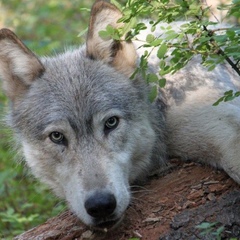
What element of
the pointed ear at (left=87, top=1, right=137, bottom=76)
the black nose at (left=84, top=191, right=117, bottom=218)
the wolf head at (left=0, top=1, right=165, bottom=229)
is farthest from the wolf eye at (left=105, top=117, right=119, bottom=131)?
the black nose at (left=84, top=191, right=117, bottom=218)

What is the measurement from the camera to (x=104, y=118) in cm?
447

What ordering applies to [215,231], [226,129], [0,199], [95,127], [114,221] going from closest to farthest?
[215,231] → [114,221] → [95,127] → [226,129] → [0,199]

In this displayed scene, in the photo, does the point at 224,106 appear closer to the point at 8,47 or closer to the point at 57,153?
the point at 57,153

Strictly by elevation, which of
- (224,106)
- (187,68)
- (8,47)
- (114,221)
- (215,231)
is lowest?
(215,231)

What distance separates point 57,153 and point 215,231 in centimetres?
128

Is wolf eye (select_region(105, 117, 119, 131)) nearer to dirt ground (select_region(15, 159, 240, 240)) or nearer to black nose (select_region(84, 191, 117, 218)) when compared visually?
dirt ground (select_region(15, 159, 240, 240))

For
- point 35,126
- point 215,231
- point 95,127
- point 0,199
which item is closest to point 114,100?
point 95,127

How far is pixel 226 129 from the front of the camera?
4.72 m

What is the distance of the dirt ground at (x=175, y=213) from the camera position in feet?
13.2

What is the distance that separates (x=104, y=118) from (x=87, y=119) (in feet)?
0.42

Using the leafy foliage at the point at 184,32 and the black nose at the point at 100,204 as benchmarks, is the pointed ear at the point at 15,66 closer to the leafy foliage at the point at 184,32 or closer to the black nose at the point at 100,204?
the leafy foliage at the point at 184,32

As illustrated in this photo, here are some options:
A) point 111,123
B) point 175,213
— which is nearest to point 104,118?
point 111,123

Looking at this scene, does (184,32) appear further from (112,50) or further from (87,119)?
(112,50)

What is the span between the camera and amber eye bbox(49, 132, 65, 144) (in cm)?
446
